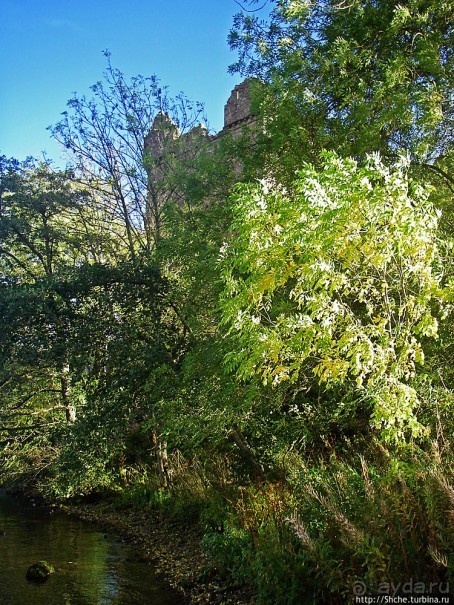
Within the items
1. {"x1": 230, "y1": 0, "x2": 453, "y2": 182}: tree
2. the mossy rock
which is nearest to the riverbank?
the mossy rock

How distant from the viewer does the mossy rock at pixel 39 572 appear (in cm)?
900

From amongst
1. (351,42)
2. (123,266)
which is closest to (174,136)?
(123,266)

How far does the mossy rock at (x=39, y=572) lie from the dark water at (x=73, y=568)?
0.33ft

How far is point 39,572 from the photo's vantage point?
358 inches

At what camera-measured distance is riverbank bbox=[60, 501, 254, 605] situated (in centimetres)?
758

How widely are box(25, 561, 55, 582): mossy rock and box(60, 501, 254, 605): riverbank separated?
1.82 meters

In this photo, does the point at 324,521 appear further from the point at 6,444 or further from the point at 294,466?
the point at 6,444

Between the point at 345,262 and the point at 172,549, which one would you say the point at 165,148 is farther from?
the point at 345,262

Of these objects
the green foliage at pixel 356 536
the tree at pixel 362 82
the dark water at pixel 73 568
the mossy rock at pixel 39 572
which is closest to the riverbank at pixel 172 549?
the dark water at pixel 73 568

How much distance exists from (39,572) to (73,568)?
2.73ft

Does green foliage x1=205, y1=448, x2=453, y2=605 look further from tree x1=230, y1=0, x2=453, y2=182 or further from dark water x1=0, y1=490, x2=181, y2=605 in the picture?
tree x1=230, y1=0, x2=453, y2=182

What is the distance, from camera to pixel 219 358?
9602 millimetres

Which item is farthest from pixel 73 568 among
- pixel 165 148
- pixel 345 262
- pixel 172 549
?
pixel 165 148

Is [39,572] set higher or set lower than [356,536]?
lower
